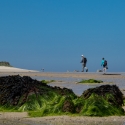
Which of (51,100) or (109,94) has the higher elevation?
(109,94)

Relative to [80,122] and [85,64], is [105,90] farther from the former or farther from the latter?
[85,64]

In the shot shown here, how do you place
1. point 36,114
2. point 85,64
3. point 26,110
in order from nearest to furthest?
1. point 36,114
2. point 26,110
3. point 85,64

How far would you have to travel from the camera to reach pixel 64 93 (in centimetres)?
1121

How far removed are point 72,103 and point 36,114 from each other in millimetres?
788

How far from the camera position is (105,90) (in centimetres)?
1102

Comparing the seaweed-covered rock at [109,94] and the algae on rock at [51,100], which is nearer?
the algae on rock at [51,100]

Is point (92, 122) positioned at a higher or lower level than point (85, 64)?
lower

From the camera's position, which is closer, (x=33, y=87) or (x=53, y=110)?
(x=53, y=110)

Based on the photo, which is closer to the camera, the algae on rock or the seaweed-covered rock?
the algae on rock

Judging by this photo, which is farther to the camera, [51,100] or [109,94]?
[109,94]

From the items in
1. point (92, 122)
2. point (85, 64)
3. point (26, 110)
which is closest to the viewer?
point (92, 122)

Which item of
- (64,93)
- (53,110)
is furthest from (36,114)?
(64,93)

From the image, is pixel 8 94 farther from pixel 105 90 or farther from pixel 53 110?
pixel 105 90

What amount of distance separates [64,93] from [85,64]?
97.9 ft
